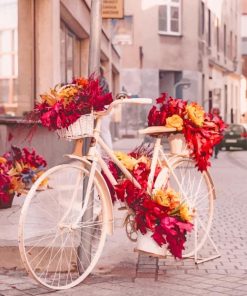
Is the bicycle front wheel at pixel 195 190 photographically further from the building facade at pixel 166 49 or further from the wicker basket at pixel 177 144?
the building facade at pixel 166 49

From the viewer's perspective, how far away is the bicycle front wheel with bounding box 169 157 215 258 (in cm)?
589

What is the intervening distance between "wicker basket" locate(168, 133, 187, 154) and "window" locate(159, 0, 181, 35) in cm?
3397

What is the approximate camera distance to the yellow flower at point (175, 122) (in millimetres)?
5641

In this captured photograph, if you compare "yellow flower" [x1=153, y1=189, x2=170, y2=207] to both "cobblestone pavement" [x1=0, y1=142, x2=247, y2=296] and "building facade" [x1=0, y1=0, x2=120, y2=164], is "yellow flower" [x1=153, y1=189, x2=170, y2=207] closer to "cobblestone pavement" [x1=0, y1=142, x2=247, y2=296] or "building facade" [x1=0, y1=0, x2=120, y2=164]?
"cobblestone pavement" [x1=0, y1=142, x2=247, y2=296]

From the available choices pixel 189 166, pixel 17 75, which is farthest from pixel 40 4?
pixel 189 166

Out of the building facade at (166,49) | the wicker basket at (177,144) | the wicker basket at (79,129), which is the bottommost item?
the wicker basket at (177,144)

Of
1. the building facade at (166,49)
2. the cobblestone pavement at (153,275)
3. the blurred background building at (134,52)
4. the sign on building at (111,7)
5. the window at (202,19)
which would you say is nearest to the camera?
the cobblestone pavement at (153,275)

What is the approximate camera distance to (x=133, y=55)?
132 ft

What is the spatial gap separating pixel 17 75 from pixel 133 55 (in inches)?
1087

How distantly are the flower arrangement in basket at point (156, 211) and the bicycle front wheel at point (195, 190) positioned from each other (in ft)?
0.95

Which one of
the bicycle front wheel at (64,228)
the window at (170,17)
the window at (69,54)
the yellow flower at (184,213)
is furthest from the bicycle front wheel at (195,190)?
the window at (170,17)

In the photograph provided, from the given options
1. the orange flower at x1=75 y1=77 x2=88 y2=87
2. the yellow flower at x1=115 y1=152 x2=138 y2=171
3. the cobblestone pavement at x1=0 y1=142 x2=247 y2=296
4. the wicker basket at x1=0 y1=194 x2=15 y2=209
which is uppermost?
the orange flower at x1=75 y1=77 x2=88 y2=87

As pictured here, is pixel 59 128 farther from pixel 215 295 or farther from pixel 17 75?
pixel 17 75

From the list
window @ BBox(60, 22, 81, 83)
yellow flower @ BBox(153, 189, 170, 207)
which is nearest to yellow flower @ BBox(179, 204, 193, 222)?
yellow flower @ BBox(153, 189, 170, 207)
